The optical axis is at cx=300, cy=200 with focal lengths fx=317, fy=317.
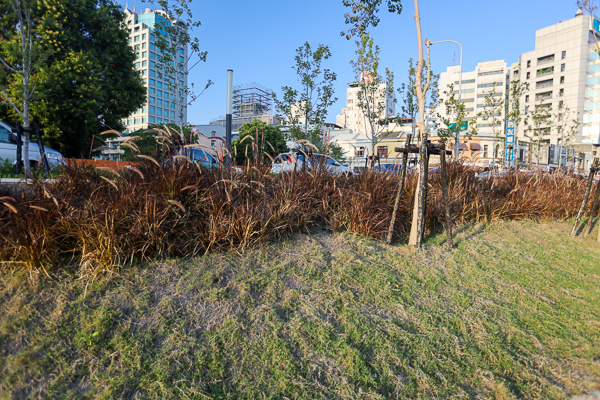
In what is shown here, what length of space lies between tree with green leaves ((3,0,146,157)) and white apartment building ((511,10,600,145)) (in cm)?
7085

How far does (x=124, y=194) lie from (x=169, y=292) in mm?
1239

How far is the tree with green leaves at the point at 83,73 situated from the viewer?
1562cm

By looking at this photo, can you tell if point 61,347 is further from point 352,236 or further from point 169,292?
point 352,236

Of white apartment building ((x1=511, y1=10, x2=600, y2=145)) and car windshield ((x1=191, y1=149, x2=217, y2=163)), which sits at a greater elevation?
white apartment building ((x1=511, y1=10, x2=600, y2=145))

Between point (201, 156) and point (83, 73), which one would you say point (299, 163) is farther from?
point (83, 73)

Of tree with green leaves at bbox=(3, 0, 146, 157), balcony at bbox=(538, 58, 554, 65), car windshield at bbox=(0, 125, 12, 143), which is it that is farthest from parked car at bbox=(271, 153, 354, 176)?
balcony at bbox=(538, 58, 554, 65)

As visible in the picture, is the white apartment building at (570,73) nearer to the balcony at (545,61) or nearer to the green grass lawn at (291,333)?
the balcony at (545,61)

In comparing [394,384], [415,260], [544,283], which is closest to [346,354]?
[394,384]

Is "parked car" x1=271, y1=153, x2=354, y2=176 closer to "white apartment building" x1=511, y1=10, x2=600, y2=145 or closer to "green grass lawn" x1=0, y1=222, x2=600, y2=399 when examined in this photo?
"green grass lawn" x1=0, y1=222, x2=600, y2=399

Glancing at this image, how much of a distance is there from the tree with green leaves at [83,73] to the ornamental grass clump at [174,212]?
13550 millimetres

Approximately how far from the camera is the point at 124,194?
3.29m

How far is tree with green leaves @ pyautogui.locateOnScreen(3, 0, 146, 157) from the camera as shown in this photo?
15617mm

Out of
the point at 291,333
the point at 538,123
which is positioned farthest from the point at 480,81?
the point at 291,333

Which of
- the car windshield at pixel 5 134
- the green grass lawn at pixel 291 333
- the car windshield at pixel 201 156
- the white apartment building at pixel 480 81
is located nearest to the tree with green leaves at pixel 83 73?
the car windshield at pixel 5 134
